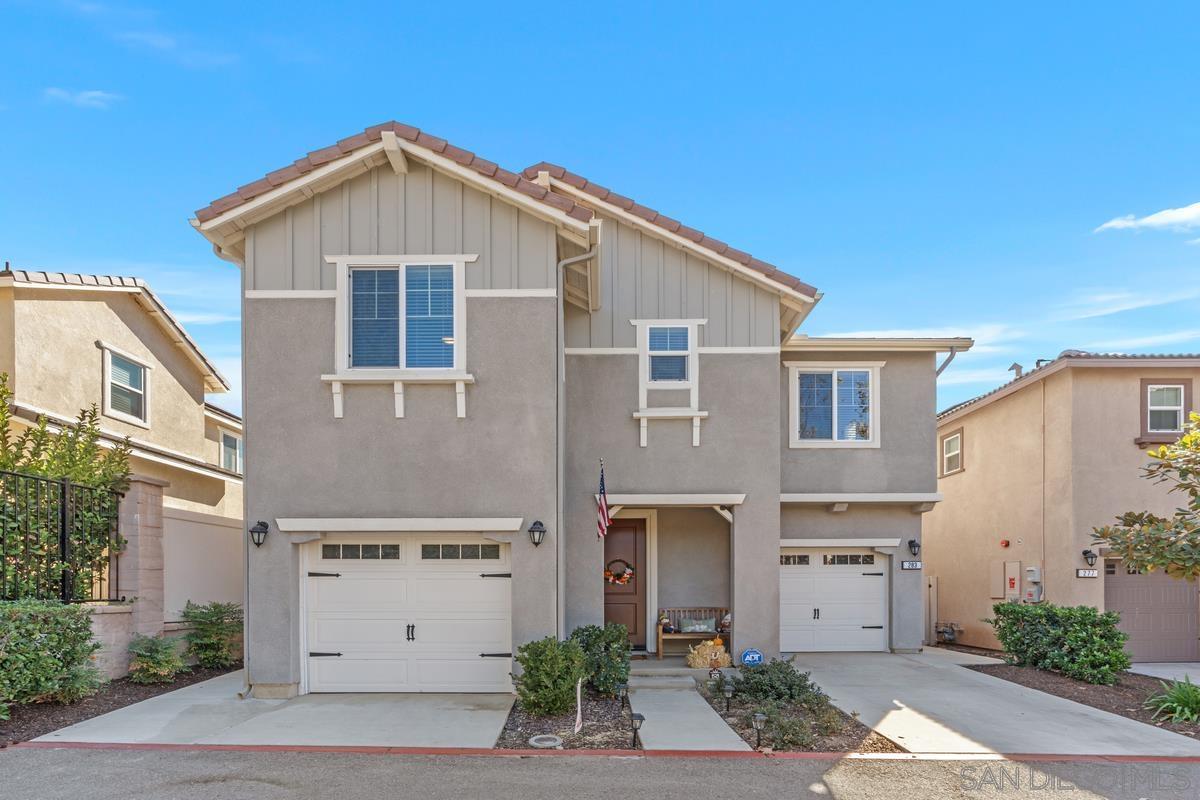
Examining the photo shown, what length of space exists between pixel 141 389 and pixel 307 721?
10.0m

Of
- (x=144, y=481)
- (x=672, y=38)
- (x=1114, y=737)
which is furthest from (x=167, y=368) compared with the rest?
(x=1114, y=737)

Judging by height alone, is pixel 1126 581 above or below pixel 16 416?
below

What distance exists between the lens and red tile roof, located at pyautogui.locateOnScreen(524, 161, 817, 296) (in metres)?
11.7

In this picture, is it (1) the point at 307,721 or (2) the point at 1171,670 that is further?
(2) the point at 1171,670

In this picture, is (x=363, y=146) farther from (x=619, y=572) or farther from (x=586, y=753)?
(x=619, y=572)

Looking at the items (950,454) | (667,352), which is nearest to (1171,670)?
(950,454)

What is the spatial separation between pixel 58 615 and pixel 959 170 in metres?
16.9

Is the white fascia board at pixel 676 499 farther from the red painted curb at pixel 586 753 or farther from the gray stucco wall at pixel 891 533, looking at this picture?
the red painted curb at pixel 586 753

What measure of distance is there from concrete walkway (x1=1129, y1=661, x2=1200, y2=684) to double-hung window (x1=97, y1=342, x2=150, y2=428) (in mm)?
18097

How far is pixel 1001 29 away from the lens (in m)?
12.7

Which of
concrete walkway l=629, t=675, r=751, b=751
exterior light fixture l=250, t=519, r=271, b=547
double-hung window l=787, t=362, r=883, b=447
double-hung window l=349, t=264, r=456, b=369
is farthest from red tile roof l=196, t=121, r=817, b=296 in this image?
concrete walkway l=629, t=675, r=751, b=751

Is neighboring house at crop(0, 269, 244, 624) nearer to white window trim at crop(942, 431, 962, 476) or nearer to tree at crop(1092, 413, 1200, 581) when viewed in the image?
tree at crop(1092, 413, 1200, 581)

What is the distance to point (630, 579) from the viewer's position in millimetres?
13164

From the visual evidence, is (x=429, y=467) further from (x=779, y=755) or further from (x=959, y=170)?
(x=959, y=170)
